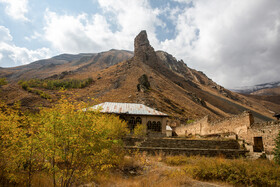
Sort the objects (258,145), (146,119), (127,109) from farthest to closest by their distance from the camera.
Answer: (127,109), (146,119), (258,145)

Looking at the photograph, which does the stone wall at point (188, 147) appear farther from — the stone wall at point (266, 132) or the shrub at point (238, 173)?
the shrub at point (238, 173)

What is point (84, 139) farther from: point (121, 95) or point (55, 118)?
point (121, 95)

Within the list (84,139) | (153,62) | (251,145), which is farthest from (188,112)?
(153,62)

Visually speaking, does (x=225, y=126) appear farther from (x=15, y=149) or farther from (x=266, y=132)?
(x=15, y=149)

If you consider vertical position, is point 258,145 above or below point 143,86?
below

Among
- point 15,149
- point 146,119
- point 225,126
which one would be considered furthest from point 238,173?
point 146,119

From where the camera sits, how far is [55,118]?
4.97 m

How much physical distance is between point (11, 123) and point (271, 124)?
54.1 ft

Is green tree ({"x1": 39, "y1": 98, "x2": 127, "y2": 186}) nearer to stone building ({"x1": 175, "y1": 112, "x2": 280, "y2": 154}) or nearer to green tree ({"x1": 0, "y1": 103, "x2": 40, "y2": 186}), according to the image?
green tree ({"x1": 0, "y1": 103, "x2": 40, "y2": 186})

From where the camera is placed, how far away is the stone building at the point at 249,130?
1202 centimetres

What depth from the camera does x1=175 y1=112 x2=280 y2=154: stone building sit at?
39.4 ft

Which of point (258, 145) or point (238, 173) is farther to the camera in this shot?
point (258, 145)

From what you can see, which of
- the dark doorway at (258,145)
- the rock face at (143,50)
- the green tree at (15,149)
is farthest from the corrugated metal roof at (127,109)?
the rock face at (143,50)

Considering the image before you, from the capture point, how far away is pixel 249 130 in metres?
14.5
